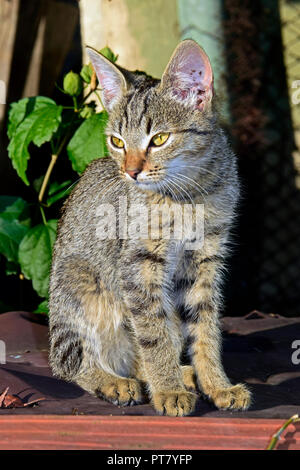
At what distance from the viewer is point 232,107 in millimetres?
4785

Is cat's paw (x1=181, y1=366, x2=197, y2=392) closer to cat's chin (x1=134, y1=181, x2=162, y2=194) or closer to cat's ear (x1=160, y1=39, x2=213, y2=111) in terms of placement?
cat's chin (x1=134, y1=181, x2=162, y2=194)

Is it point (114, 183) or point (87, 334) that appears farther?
point (114, 183)

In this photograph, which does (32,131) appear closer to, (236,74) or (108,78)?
(108,78)

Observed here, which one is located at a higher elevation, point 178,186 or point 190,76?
point 190,76

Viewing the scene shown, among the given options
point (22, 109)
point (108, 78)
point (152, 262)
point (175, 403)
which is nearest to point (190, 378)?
point (175, 403)

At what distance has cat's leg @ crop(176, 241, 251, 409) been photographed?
8.88 ft

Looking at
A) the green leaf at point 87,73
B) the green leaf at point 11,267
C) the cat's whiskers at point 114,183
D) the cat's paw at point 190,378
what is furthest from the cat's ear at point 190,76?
the green leaf at point 11,267

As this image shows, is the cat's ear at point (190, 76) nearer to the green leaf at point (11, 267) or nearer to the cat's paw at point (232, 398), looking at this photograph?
the cat's paw at point (232, 398)

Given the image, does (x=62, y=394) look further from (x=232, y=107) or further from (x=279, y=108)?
(x=279, y=108)

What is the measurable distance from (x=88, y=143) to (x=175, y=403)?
1.55m

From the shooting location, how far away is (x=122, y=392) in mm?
2555

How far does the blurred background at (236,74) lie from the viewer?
431 cm

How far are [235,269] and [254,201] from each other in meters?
0.50

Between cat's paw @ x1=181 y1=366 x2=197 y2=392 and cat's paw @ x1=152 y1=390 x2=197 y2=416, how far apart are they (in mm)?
269
